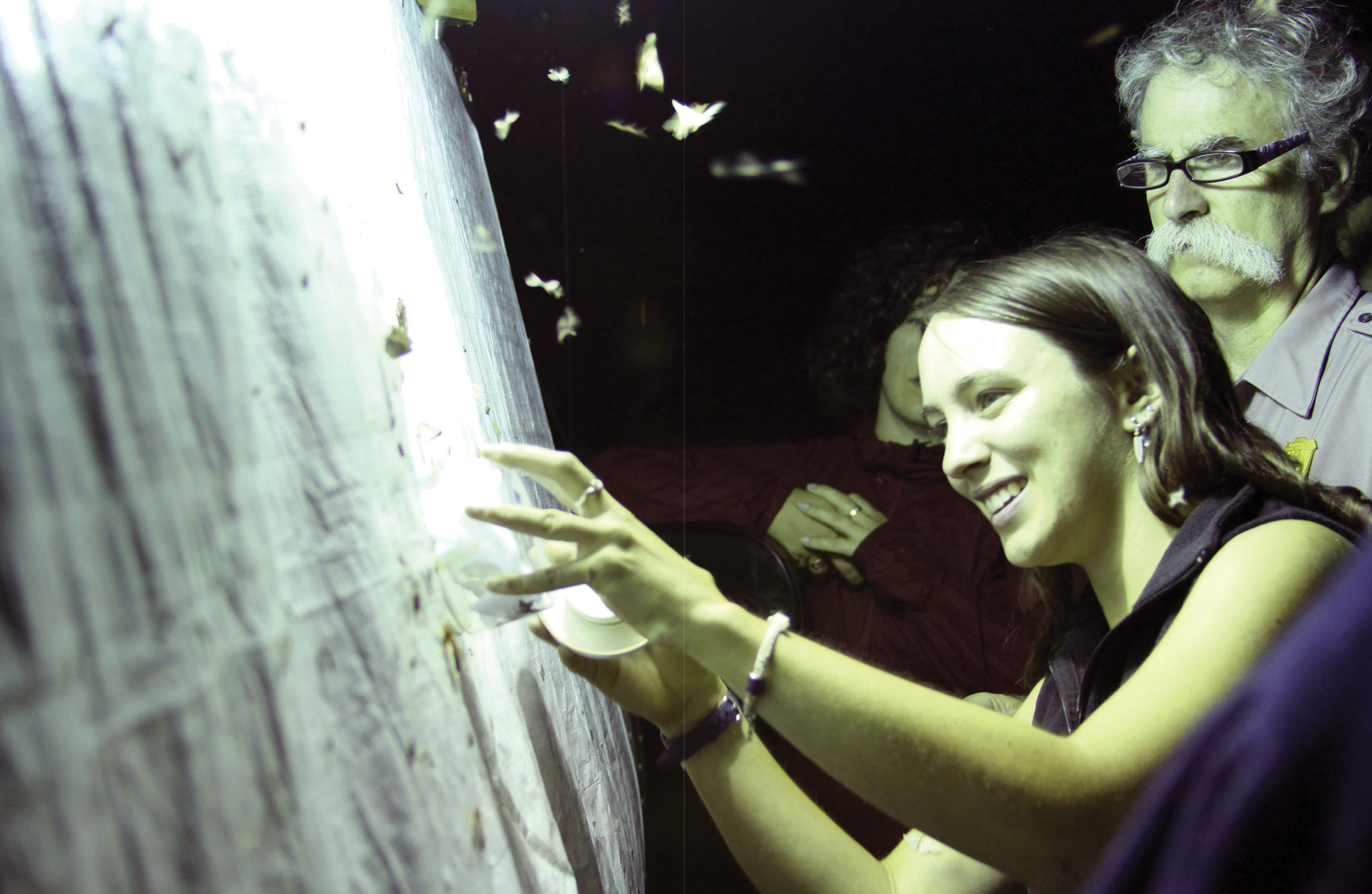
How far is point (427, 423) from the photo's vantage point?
2.32ft

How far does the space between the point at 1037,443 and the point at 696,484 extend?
0.74m

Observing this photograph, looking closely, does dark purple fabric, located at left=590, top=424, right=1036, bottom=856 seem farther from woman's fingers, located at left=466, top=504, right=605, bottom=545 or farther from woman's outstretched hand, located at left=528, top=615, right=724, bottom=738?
woman's fingers, located at left=466, top=504, right=605, bottom=545

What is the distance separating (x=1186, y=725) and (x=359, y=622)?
26.0 inches

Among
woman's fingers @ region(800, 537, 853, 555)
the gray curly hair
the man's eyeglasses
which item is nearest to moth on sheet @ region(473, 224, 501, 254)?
woman's fingers @ region(800, 537, 853, 555)

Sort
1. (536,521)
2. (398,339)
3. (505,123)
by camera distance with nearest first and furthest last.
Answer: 1. (536,521)
2. (398,339)
3. (505,123)

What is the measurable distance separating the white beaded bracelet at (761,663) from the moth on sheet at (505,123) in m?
0.97

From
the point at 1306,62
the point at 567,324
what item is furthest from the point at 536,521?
the point at 1306,62

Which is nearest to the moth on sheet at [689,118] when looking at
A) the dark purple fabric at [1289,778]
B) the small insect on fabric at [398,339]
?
the small insect on fabric at [398,339]

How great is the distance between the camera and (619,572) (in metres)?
0.58

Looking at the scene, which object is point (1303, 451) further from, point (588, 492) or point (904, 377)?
point (588, 492)

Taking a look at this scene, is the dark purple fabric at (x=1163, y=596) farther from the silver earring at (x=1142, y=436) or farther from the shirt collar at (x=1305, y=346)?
the shirt collar at (x=1305, y=346)

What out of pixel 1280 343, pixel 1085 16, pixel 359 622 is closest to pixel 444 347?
pixel 359 622

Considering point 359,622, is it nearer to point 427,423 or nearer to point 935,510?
point 427,423

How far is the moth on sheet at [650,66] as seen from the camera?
49.1 inches
